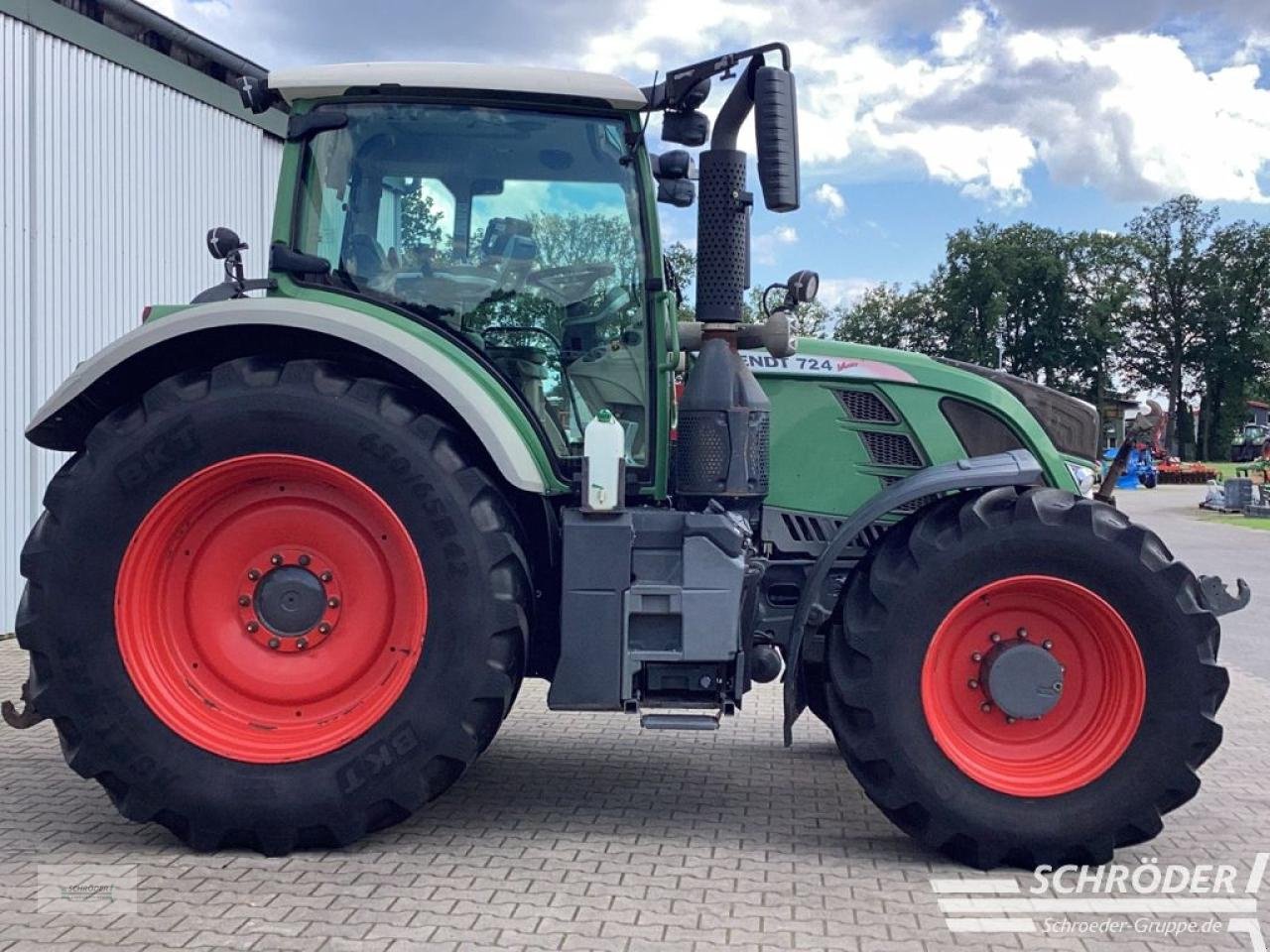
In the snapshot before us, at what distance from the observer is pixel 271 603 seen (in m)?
4.47

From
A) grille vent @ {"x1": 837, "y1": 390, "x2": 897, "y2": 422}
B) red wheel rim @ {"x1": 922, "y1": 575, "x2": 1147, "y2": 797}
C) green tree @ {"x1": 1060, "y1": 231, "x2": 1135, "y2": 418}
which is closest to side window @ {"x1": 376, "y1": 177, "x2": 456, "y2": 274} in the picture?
grille vent @ {"x1": 837, "y1": 390, "x2": 897, "y2": 422}

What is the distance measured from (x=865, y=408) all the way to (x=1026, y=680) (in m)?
1.34

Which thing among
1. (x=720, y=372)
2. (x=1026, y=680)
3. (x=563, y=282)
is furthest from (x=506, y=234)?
(x=1026, y=680)

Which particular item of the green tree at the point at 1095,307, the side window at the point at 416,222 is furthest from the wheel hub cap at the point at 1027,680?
the green tree at the point at 1095,307

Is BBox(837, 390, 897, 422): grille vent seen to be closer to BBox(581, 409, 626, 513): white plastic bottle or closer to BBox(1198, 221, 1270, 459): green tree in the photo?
BBox(581, 409, 626, 513): white plastic bottle

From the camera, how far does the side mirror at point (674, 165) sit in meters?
4.73

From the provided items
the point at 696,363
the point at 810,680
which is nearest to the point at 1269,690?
the point at 810,680

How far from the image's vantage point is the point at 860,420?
5.19m

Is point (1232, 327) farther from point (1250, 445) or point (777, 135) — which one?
point (777, 135)

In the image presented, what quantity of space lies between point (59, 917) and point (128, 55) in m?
8.33

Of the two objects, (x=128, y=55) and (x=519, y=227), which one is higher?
(x=128, y=55)

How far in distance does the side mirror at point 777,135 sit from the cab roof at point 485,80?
1.92 feet

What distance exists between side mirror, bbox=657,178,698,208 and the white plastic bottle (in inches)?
36.5

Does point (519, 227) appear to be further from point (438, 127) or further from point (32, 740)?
point (32, 740)
